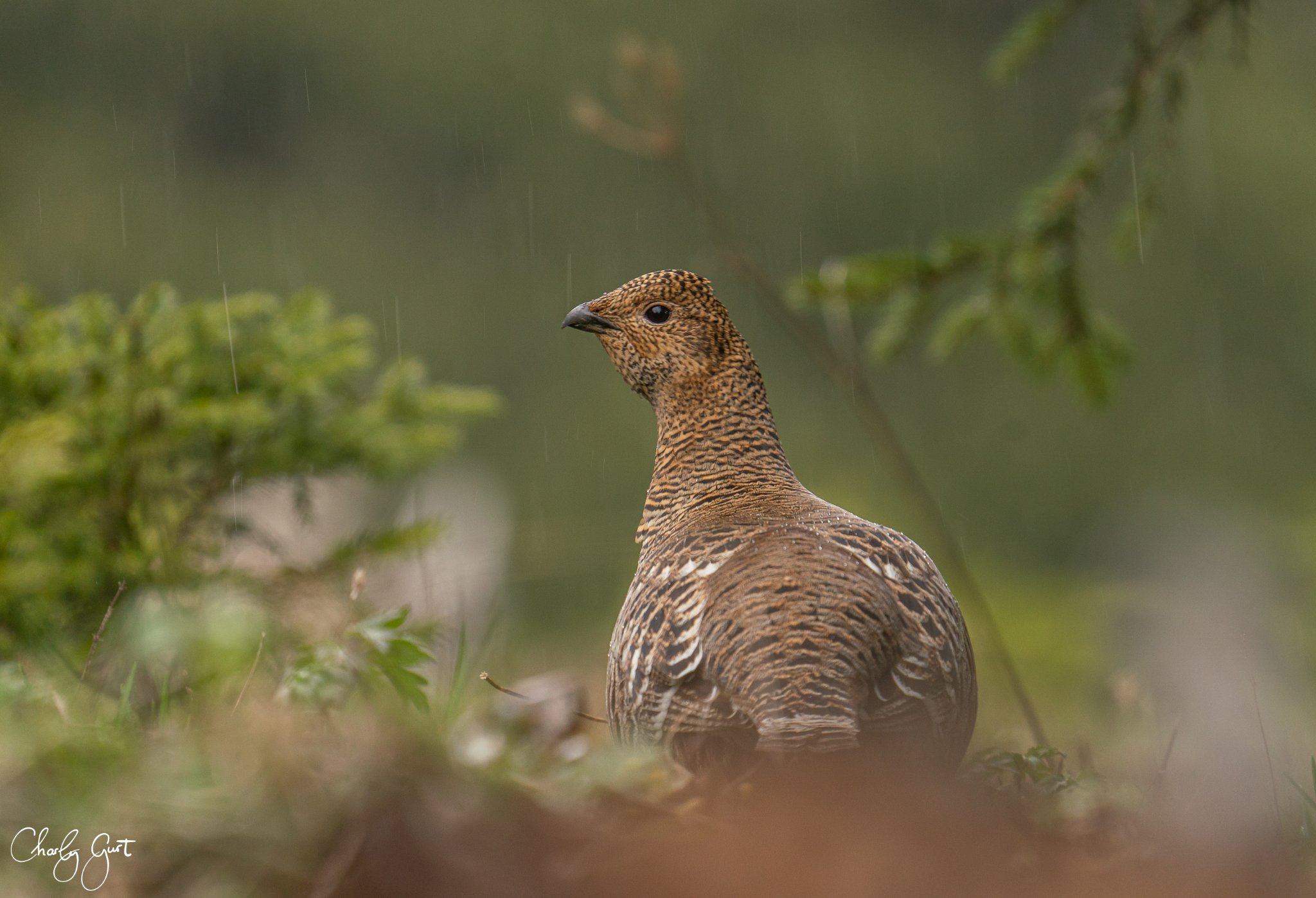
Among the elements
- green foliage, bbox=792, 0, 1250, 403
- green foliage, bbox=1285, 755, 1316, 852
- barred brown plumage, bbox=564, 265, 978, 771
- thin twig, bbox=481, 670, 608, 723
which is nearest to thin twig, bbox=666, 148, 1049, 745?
green foliage, bbox=792, 0, 1250, 403

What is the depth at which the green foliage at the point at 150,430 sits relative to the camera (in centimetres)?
468

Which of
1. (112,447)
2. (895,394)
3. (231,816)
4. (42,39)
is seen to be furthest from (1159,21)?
(42,39)

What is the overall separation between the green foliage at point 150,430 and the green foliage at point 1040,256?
2.20 meters

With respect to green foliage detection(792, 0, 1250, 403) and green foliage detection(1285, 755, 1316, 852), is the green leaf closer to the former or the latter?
green foliage detection(792, 0, 1250, 403)

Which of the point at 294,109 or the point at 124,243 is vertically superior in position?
the point at 294,109

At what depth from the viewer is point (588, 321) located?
4887 millimetres

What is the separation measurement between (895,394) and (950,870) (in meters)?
36.3

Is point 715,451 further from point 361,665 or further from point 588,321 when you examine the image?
point 361,665

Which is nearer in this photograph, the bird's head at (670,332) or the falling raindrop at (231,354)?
the bird's head at (670,332)

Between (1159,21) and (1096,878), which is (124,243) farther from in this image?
(1096,878)

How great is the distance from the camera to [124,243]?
34.5 metres

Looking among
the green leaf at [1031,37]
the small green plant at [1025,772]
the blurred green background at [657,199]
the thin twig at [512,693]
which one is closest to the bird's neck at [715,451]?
the thin twig at [512,693]

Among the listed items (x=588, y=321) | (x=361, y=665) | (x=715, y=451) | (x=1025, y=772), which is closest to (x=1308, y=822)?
(x=1025, y=772)

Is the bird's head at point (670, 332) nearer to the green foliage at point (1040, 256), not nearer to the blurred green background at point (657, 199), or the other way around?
the green foliage at point (1040, 256)
